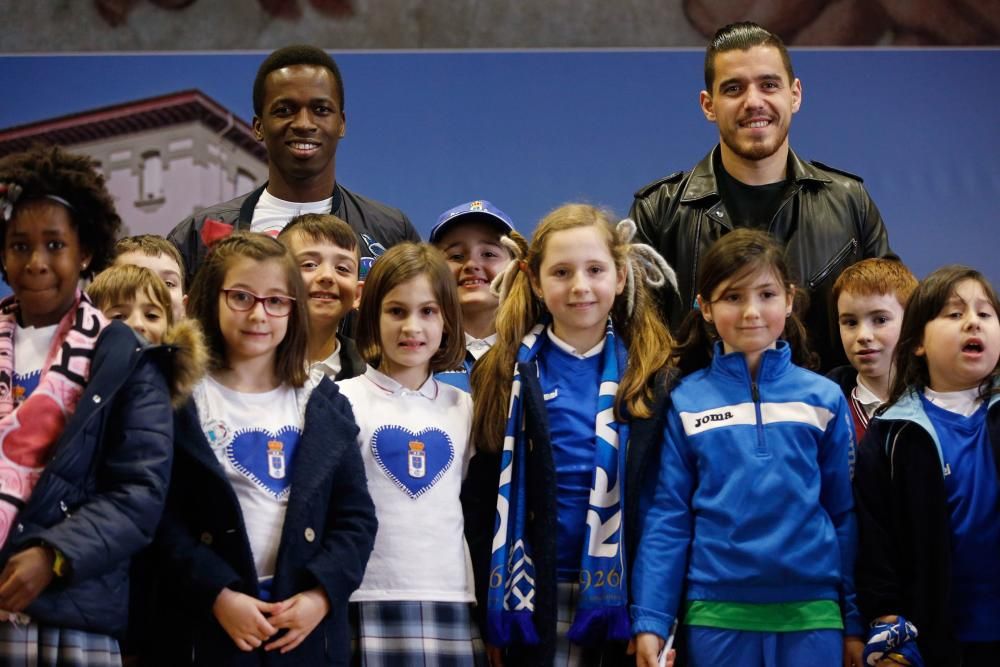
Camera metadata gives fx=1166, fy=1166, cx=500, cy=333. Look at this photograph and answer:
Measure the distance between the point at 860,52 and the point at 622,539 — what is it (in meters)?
4.04

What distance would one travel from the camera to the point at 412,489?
2875mm

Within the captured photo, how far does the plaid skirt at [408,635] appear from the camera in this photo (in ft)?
9.16

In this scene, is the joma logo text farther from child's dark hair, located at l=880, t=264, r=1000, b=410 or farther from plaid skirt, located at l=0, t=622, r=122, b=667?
plaid skirt, located at l=0, t=622, r=122, b=667

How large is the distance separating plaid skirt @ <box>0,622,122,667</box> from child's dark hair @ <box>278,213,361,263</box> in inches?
55.1

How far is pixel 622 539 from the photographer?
9.43ft

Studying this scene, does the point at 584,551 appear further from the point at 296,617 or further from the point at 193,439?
the point at 193,439

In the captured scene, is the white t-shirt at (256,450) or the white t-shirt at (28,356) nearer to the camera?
the white t-shirt at (28,356)

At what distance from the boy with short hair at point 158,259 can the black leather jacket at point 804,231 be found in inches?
57.9

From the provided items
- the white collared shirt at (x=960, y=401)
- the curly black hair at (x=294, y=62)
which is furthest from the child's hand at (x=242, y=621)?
the curly black hair at (x=294, y=62)

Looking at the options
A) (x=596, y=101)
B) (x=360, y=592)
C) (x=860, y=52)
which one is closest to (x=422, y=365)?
(x=360, y=592)

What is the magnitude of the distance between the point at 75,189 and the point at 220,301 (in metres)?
0.42

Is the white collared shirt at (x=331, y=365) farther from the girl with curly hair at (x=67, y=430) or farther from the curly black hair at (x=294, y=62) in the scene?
the curly black hair at (x=294, y=62)

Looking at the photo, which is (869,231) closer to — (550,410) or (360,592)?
(550,410)

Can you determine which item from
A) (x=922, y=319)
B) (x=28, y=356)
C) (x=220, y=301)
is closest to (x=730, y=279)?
(x=922, y=319)
